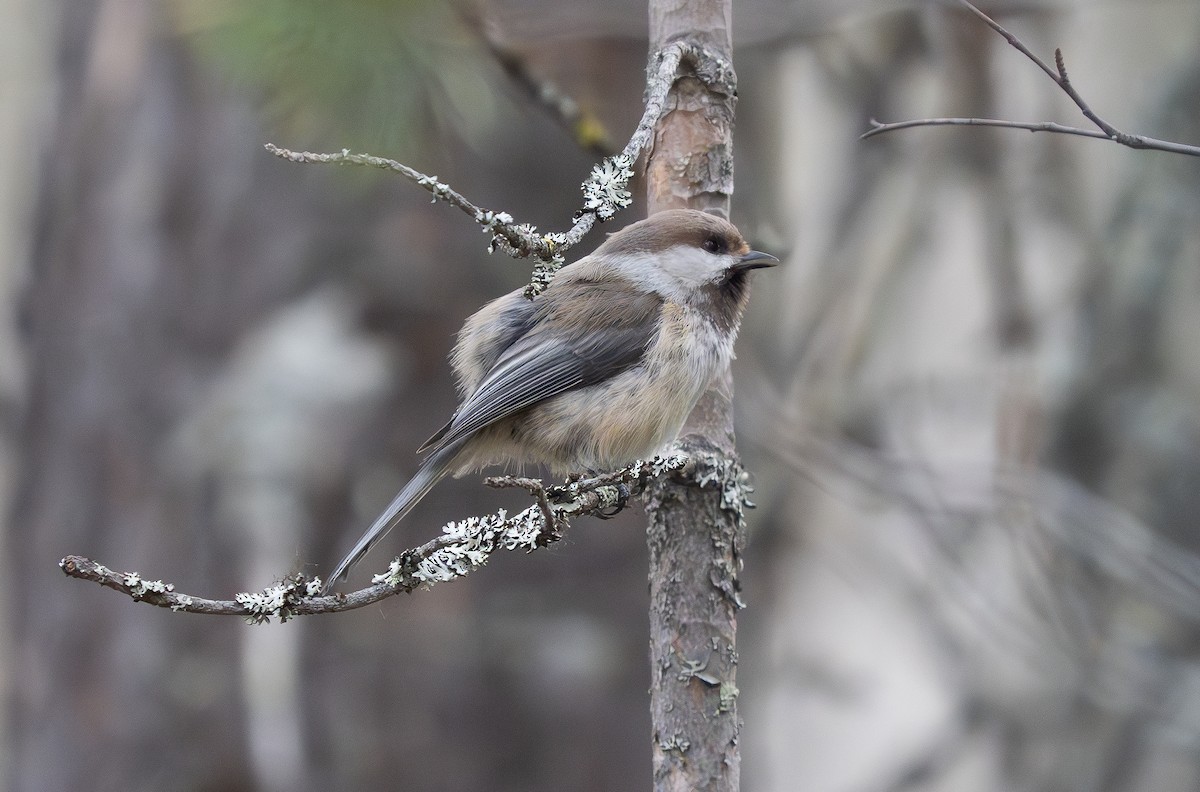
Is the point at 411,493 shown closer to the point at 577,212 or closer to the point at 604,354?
the point at 604,354

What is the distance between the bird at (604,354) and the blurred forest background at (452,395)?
0.60 meters

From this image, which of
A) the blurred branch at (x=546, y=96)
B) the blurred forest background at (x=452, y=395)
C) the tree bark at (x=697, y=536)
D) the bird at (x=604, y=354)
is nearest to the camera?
the tree bark at (x=697, y=536)

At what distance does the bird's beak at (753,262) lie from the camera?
9.91ft

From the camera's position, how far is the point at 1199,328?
229 inches

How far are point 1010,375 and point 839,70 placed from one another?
71.8 inches

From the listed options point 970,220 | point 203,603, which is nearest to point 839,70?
point 970,220

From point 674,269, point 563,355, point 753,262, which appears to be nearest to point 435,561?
point 563,355

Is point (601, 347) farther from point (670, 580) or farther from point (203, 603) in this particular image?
point (203, 603)

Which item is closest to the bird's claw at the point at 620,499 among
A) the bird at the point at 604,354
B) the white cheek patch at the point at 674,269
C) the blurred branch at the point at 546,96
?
the bird at the point at 604,354

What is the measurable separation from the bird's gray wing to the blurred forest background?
626mm

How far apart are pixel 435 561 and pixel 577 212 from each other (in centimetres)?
70

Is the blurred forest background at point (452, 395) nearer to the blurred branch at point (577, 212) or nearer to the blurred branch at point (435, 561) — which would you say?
the blurred branch at point (577, 212)

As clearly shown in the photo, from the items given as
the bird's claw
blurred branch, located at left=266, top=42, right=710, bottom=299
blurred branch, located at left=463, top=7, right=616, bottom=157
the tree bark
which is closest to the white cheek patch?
the tree bark

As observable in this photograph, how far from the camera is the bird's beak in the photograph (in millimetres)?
3020
